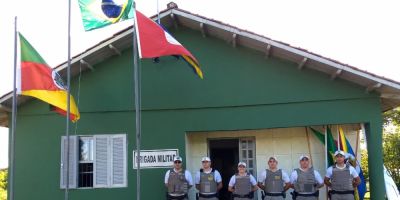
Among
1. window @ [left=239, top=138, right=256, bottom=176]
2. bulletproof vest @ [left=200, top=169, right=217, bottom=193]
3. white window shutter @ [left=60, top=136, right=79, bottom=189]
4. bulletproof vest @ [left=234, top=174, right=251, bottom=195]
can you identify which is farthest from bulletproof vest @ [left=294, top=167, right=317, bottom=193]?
white window shutter @ [left=60, top=136, right=79, bottom=189]

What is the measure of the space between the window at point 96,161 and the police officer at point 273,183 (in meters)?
3.25

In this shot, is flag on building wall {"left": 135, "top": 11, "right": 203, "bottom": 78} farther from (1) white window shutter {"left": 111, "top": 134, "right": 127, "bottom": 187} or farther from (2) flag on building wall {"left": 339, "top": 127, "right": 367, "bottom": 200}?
(2) flag on building wall {"left": 339, "top": 127, "right": 367, "bottom": 200}

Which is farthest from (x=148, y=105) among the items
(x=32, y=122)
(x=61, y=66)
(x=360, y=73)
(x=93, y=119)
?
(x=360, y=73)

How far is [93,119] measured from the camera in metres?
11.1

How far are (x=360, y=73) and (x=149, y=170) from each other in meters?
5.14

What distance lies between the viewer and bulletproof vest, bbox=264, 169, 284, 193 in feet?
32.9

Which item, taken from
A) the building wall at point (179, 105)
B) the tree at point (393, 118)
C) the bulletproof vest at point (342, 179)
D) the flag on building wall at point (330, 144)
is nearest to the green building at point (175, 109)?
the building wall at point (179, 105)

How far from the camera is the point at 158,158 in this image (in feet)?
35.6

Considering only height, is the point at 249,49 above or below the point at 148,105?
above

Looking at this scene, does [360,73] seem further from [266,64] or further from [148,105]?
[148,105]

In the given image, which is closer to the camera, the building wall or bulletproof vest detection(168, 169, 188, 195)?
bulletproof vest detection(168, 169, 188, 195)

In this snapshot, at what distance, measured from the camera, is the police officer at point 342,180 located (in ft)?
31.7

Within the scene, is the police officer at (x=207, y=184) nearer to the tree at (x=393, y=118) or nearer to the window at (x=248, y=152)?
the window at (x=248, y=152)

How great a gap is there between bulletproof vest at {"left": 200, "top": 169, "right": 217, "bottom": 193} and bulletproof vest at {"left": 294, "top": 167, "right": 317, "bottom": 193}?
177 cm
